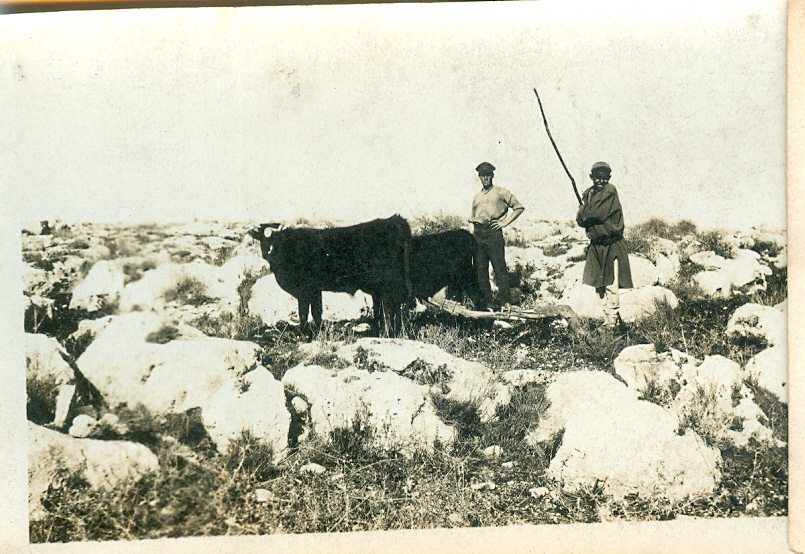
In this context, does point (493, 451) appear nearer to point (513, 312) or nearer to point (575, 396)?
point (575, 396)

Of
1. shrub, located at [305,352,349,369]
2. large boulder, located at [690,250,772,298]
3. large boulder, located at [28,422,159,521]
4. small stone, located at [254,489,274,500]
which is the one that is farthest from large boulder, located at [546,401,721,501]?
large boulder, located at [28,422,159,521]

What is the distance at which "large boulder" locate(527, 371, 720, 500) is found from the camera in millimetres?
4426

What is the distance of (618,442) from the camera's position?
4445 mm

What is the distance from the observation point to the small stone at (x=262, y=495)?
4.31 m

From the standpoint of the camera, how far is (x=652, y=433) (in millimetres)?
4453

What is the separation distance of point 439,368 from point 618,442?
1.27 m

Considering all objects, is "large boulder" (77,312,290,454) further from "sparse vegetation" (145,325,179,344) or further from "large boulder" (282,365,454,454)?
"large boulder" (282,365,454,454)

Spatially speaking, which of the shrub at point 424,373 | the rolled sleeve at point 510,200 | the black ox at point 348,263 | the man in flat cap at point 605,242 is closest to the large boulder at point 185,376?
the black ox at point 348,263

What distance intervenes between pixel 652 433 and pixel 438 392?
144 centimetres

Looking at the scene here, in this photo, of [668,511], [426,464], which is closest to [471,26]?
[426,464]

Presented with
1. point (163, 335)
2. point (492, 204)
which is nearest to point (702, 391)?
point (492, 204)

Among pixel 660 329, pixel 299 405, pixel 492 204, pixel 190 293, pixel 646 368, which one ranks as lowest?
pixel 299 405

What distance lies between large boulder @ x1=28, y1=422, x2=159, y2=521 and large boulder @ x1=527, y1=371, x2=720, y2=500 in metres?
2.53

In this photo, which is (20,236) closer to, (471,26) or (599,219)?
(471,26)
